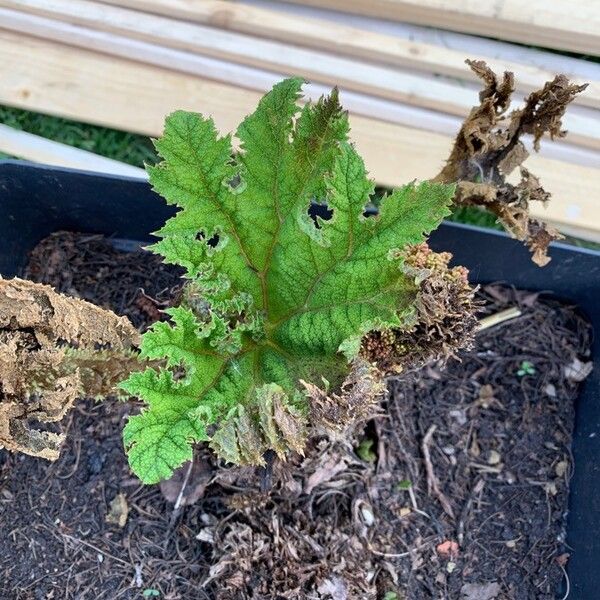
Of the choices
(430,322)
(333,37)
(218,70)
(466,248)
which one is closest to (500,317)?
(466,248)

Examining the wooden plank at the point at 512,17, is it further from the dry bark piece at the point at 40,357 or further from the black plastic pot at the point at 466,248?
the dry bark piece at the point at 40,357

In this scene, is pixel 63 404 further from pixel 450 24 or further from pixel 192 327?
pixel 450 24

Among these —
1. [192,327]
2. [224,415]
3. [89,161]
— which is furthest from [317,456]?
[89,161]

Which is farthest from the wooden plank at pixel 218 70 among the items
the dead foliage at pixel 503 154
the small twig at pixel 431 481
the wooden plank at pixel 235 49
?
the small twig at pixel 431 481

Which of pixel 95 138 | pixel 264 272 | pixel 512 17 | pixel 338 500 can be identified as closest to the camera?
pixel 264 272

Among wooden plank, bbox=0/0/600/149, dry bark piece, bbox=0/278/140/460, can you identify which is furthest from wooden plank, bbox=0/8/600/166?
dry bark piece, bbox=0/278/140/460

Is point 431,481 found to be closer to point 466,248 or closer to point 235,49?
point 466,248
